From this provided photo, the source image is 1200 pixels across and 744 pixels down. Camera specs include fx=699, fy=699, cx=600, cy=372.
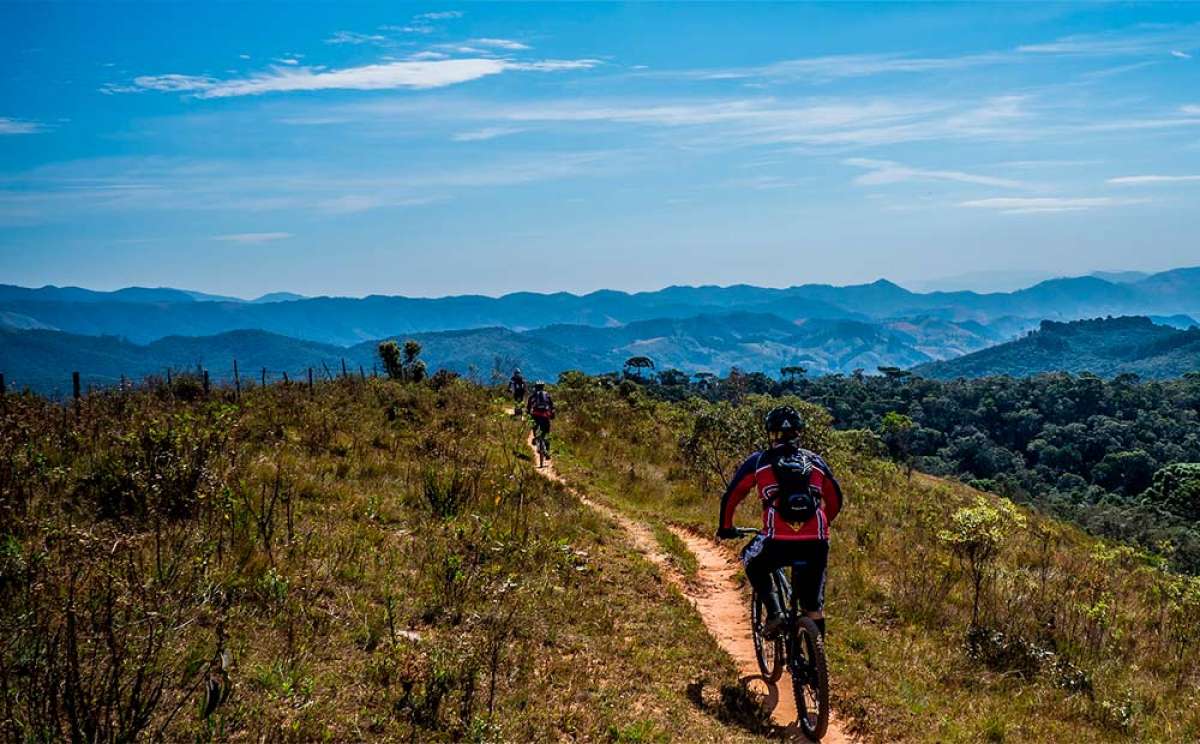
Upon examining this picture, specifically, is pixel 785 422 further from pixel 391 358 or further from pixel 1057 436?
pixel 1057 436

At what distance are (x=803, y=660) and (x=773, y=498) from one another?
147 cm

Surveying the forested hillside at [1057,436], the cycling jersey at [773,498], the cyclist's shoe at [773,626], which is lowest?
the forested hillside at [1057,436]

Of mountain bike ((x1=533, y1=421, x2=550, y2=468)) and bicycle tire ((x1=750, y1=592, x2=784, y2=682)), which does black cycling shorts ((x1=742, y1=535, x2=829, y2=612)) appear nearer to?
bicycle tire ((x1=750, y1=592, x2=784, y2=682))

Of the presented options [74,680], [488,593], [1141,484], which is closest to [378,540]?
[488,593]

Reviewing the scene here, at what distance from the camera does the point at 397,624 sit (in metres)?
6.59

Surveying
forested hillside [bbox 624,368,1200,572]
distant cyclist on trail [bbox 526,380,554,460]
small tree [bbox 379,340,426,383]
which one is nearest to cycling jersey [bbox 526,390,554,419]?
distant cyclist on trail [bbox 526,380,554,460]

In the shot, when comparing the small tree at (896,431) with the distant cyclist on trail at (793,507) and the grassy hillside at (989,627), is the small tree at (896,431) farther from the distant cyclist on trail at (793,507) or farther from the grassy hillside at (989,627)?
the distant cyclist on trail at (793,507)

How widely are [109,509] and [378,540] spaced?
3046 millimetres

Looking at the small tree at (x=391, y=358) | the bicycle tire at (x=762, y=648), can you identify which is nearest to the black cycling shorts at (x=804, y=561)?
the bicycle tire at (x=762, y=648)

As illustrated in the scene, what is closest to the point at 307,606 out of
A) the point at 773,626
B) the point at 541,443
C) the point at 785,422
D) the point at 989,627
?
the point at 773,626

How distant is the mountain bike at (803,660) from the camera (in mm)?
5930

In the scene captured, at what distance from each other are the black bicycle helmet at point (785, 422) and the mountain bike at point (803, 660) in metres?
1.13

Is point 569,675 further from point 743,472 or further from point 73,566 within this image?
point 73,566

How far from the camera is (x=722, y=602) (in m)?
10.0
